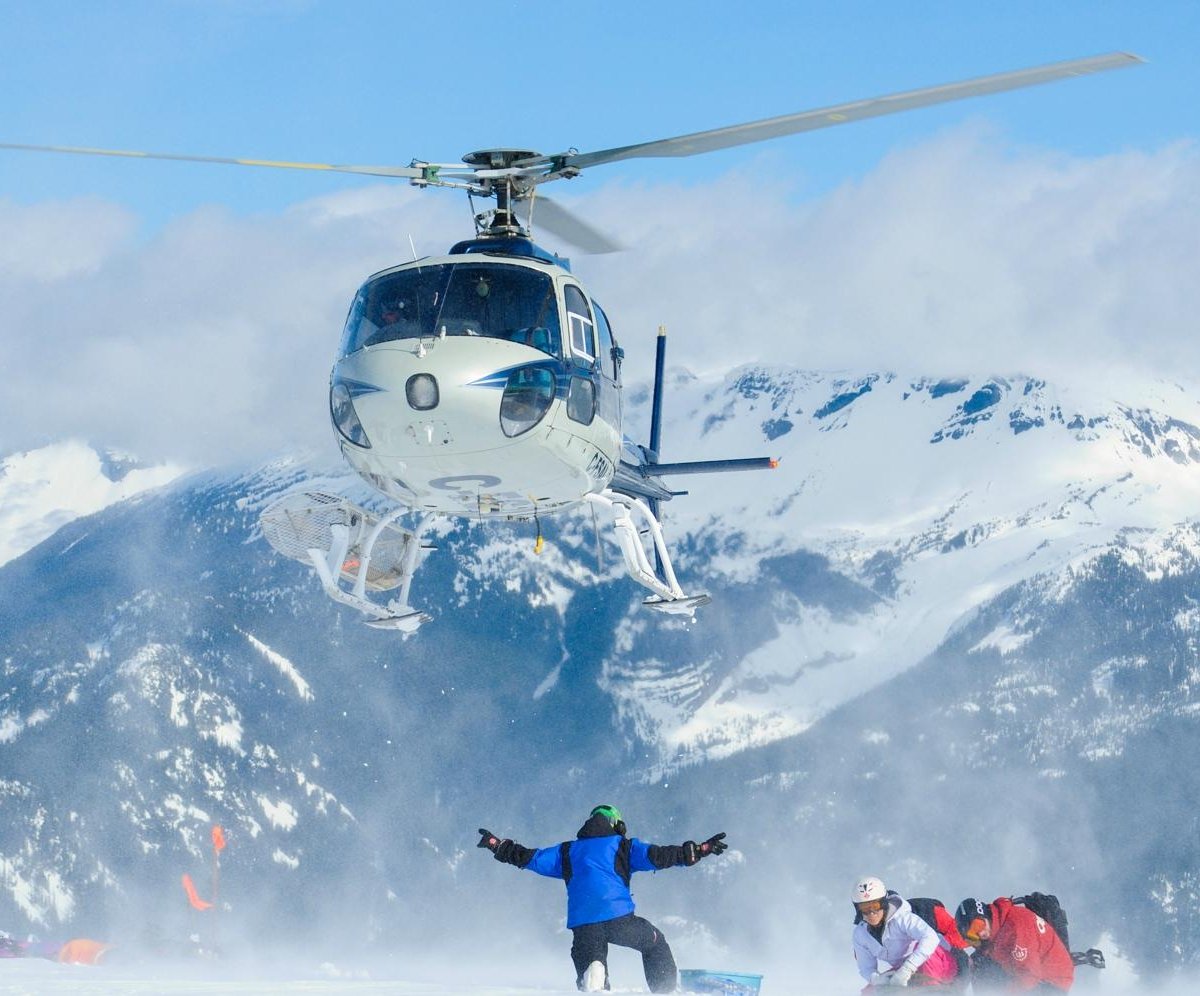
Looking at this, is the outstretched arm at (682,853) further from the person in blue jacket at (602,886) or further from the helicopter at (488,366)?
the helicopter at (488,366)

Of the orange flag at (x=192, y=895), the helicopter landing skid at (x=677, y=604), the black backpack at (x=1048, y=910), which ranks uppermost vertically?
the helicopter landing skid at (x=677, y=604)

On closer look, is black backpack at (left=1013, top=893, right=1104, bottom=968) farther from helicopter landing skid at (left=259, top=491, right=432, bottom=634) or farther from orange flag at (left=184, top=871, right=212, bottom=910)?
helicopter landing skid at (left=259, top=491, right=432, bottom=634)

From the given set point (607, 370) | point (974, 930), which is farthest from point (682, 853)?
point (607, 370)

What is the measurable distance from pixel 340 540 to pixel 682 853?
12653mm

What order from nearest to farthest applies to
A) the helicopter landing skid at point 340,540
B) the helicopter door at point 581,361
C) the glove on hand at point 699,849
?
the glove on hand at point 699,849
the helicopter door at point 581,361
the helicopter landing skid at point 340,540

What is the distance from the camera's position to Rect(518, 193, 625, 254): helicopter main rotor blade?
29.3 m

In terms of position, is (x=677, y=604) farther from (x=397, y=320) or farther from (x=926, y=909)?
(x=926, y=909)

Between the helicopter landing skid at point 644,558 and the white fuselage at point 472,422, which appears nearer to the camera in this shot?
the white fuselage at point 472,422

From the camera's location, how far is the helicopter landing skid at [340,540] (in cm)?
2858

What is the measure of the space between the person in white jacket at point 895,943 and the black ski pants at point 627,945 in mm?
2014

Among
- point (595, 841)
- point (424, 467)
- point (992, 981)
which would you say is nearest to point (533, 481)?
point (424, 467)

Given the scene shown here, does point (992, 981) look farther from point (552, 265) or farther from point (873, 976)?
point (552, 265)

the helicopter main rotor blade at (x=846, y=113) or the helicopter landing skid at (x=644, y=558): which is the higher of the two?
the helicopter main rotor blade at (x=846, y=113)

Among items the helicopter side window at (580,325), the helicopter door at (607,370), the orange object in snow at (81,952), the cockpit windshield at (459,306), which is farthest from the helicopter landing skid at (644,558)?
the orange object in snow at (81,952)
